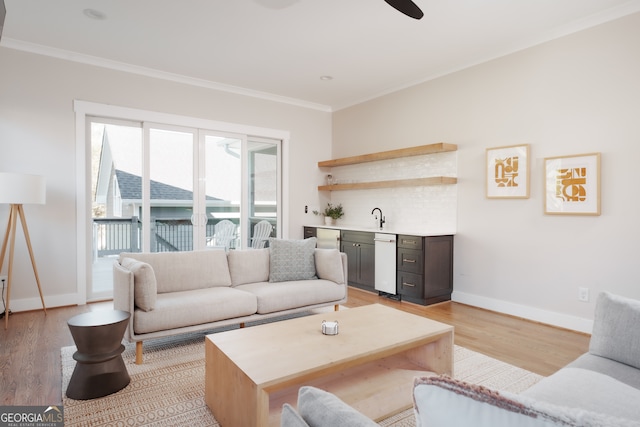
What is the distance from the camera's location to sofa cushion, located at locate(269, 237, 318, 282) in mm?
3746

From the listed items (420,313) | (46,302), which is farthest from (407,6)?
(46,302)

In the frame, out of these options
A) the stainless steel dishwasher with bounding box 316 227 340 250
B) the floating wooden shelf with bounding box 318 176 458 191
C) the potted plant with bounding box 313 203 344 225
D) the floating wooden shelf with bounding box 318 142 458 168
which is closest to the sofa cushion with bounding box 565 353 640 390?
the floating wooden shelf with bounding box 318 176 458 191

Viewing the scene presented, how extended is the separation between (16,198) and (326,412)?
4.00 metres

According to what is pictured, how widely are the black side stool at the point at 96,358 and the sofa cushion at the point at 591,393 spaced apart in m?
2.25

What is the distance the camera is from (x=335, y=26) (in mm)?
3592

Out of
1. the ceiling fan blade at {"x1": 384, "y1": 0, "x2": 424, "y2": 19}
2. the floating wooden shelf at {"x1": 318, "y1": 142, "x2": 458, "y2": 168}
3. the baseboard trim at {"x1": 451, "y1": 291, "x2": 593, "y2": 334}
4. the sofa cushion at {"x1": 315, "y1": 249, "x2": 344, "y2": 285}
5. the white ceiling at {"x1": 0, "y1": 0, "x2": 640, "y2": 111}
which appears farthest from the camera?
the floating wooden shelf at {"x1": 318, "y1": 142, "x2": 458, "y2": 168}

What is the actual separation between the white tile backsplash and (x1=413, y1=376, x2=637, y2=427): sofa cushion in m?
4.10

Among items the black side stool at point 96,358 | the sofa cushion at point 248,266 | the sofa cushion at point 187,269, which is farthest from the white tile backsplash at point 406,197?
the black side stool at point 96,358

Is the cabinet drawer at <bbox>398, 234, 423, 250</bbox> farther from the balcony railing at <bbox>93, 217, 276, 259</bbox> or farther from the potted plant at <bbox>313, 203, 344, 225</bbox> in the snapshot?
the balcony railing at <bbox>93, 217, 276, 259</bbox>

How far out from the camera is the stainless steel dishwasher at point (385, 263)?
461 cm

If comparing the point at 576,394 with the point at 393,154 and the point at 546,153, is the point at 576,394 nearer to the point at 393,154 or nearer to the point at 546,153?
the point at 546,153

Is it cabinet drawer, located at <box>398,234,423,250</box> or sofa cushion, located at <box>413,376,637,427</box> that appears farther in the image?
cabinet drawer, located at <box>398,234,423,250</box>

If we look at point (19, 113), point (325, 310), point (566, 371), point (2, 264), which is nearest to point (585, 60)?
point (566, 371)

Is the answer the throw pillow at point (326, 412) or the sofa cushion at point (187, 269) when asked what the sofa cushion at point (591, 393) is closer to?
the throw pillow at point (326, 412)
